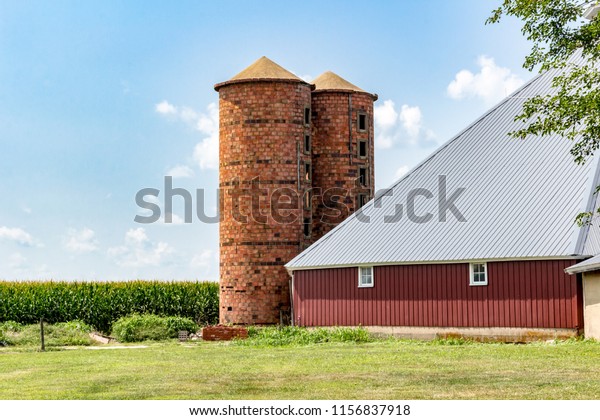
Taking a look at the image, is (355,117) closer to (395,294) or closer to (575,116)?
(395,294)

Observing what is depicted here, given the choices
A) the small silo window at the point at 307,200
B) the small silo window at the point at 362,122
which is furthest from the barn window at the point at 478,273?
the small silo window at the point at 362,122

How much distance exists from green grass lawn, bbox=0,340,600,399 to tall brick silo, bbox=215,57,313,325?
10.8 m

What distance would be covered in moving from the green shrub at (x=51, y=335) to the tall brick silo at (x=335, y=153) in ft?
35.6

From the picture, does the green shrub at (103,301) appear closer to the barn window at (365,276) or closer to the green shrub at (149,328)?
the green shrub at (149,328)

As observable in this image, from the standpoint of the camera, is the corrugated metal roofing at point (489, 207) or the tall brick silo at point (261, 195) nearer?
the corrugated metal roofing at point (489, 207)

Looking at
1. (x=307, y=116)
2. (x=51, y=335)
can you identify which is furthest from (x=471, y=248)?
(x=51, y=335)

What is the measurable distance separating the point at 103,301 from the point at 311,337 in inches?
668

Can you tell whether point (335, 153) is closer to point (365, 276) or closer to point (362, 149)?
point (362, 149)

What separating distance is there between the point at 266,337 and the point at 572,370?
1526cm

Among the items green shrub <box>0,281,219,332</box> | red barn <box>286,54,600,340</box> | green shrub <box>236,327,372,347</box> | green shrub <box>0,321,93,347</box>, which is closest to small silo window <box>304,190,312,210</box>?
red barn <box>286,54,600,340</box>

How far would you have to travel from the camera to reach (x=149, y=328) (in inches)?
1532

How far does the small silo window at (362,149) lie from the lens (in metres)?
44.0
